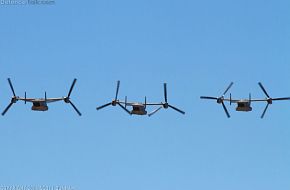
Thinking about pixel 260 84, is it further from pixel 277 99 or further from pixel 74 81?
pixel 74 81

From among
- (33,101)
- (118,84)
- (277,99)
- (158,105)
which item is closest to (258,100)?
(277,99)

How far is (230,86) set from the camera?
113m

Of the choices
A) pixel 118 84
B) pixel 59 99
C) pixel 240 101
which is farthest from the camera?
pixel 118 84

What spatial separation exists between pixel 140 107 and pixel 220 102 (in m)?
12.4

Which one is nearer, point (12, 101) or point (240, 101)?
point (240, 101)

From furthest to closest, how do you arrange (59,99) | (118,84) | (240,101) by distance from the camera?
1. (118,84)
2. (59,99)
3. (240,101)

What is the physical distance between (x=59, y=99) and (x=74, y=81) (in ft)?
13.7

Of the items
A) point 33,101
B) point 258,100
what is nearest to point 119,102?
point 33,101

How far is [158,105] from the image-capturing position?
110188 millimetres

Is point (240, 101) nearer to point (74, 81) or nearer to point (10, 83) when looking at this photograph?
point (74, 81)

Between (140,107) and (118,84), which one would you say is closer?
(140,107)

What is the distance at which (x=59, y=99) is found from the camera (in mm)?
108938

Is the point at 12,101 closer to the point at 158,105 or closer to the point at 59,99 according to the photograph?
the point at 59,99

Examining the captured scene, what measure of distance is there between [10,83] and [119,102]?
59.5ft
